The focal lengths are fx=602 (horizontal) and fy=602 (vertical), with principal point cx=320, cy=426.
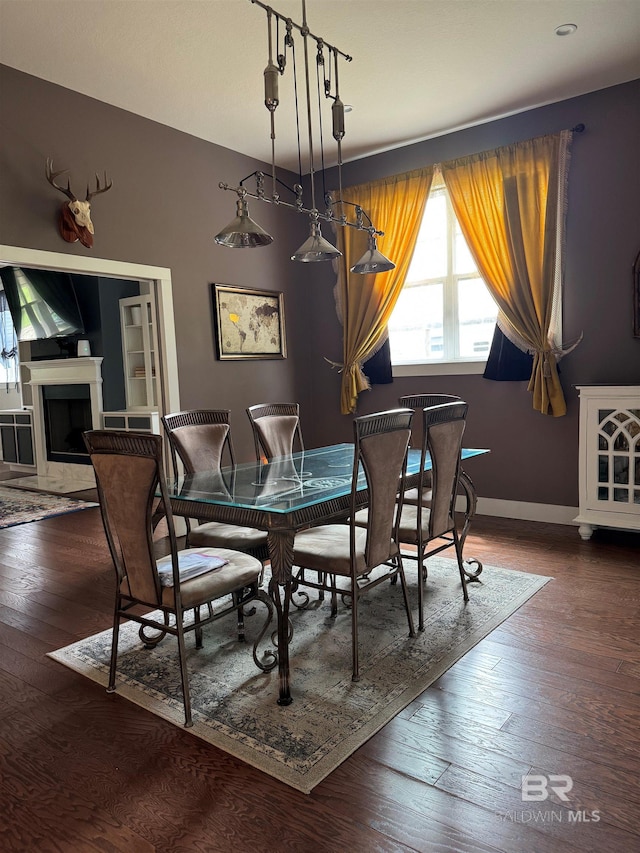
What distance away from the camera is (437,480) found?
2.79 meters

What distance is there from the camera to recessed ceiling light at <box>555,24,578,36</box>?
127 inches

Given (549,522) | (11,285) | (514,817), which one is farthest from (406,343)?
(11,285)

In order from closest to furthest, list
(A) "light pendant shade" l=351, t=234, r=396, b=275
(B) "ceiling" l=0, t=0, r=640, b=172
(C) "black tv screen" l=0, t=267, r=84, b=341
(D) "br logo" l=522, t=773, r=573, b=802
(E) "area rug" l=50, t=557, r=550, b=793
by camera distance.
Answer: (D) "br logo" l=522, t=773, r=573, b=802 < (E) "area rug" l=50, t=557, r=550, b=793 < (B) "ceiling" l=0, t=0, r=640, b=172 < (A) "light pendant shade" l=351, t=234, r=396, b=275 < (C) "black tv screen" l=0, t=267, r=84, b=341

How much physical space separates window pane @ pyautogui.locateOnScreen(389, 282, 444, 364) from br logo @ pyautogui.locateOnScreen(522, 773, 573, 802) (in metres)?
3.60

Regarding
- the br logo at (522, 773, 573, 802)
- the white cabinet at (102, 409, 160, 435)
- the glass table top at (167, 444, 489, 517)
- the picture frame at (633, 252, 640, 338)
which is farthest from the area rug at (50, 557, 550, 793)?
the white cabinet at (102, 409, 160, 435)

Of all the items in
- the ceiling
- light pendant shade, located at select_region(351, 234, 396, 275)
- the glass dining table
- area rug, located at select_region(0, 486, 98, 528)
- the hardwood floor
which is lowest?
area rug, located at select_region(0, 486, 98, 528)

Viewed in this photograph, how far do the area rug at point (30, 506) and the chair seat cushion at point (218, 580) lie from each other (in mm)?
3357

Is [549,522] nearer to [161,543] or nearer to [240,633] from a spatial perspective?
[240,633]

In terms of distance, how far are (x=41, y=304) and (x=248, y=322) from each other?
3.30 metres

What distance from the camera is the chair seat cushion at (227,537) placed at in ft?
9.13

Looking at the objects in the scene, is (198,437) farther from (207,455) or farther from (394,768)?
(394,768)

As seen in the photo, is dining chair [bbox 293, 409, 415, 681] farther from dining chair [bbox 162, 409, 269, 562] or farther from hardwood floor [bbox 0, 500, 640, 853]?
hardwood floor [bbox 0, 500, 640, 853]

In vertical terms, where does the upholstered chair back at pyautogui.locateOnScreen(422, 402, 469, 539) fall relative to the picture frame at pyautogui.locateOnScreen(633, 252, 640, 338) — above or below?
below

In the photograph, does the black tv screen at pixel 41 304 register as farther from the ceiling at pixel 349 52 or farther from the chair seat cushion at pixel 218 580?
the chair seat cushion at pixel 218 580
